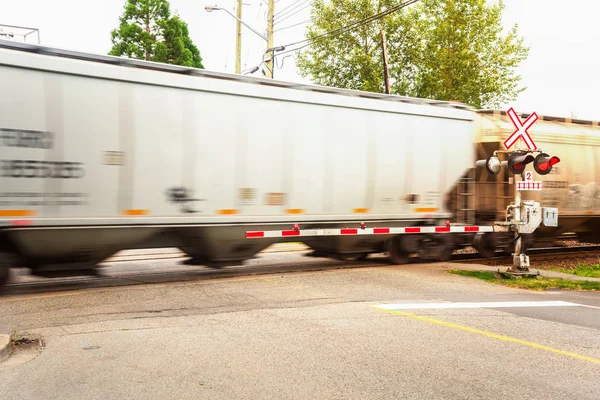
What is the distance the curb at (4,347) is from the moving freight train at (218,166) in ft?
11.0

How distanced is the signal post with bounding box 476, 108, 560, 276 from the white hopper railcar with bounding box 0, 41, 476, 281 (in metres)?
2.27

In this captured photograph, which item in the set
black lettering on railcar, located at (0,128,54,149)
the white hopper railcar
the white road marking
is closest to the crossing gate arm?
the white hopper railcar

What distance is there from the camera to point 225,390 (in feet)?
17.0

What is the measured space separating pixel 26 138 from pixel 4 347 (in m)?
4.14

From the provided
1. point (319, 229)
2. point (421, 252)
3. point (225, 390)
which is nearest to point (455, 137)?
point (421, 252)

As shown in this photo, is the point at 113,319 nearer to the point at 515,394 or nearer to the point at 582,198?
the point at 515,394

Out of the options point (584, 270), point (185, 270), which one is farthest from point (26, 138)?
point (584, 270)

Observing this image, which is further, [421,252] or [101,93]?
[421,252]

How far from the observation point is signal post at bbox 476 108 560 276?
38.9 feet

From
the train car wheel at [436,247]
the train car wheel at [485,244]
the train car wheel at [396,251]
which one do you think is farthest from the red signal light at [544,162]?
the train car wheel at [485,244]

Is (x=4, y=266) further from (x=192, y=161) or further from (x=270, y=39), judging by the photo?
(x=270, y=39)

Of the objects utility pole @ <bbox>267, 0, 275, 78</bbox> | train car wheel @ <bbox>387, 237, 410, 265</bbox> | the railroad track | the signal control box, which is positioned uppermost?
utility pole @ <bbox>267, 0, 275, 78</bbox>

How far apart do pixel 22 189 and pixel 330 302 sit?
503cm

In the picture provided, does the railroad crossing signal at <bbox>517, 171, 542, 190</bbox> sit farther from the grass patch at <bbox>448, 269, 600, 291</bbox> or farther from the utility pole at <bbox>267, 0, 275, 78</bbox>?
the utility pole at <bbox>267, 0, 275, 78</bbox>
